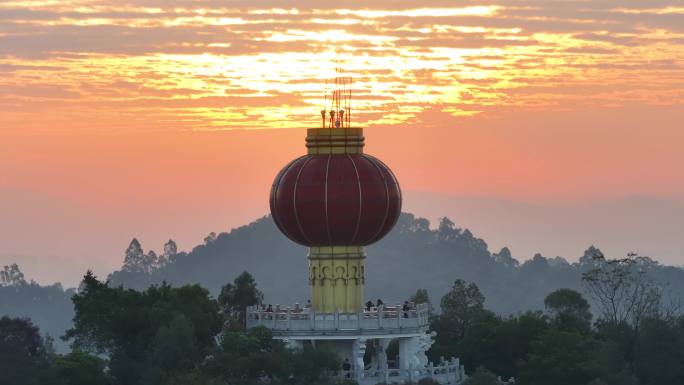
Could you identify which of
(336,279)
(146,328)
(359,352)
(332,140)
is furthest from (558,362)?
(146,328)

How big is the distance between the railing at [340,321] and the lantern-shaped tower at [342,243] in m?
0.05

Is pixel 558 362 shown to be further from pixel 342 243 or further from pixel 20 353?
pixel 20 353

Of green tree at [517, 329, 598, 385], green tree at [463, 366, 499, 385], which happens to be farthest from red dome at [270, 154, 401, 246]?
green tree at [517, 329, 598, 385]

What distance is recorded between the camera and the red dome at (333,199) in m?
95.4

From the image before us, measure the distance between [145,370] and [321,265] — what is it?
35.1ft

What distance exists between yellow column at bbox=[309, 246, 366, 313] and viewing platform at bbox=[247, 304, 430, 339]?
81cm

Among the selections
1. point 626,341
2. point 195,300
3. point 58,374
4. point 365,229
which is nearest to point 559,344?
point 626,341

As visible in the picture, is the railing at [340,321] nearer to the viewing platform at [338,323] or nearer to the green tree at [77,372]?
the viewing platform at [338,323]

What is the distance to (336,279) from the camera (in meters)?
95.9

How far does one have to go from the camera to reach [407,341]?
96.0m

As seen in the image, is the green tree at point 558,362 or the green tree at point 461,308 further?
the green tree at point 461,308

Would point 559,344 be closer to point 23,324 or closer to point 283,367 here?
point 283,367

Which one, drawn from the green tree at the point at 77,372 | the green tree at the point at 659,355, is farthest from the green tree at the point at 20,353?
the green tree at the point at 659,355

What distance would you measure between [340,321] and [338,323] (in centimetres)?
15
